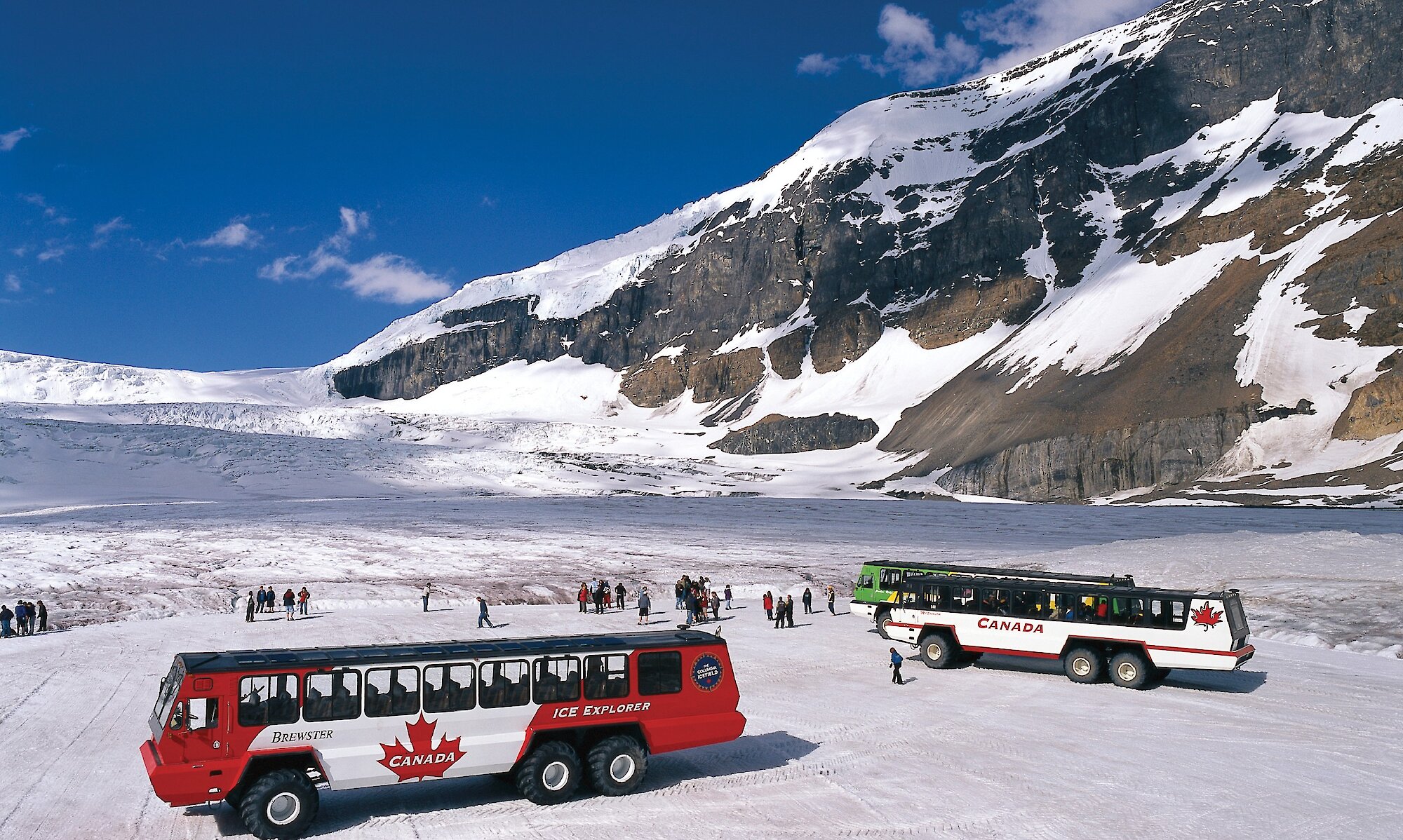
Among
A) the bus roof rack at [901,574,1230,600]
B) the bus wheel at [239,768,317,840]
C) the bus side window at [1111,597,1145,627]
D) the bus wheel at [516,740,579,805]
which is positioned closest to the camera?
the bus wheel at [239,768,317,840]

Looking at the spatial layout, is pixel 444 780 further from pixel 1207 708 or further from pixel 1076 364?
pixel 1076 364

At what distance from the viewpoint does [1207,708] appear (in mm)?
21422

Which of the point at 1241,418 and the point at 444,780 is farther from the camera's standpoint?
the point at 1241,418

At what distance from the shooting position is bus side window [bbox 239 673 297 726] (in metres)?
12.8

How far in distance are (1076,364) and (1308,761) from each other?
13542cm

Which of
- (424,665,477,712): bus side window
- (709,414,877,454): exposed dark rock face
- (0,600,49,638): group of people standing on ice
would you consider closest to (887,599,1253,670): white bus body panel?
(424,665,477,712): bus side window

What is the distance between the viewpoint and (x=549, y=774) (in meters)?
14.3

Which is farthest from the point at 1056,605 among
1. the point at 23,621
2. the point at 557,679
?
the point at 23,621

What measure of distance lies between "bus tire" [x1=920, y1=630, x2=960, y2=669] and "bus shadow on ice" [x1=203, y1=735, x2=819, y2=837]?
977 centimetres

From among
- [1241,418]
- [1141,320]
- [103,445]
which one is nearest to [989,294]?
[1141,320]

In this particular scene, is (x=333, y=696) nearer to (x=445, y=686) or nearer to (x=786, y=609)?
(x=445, y=686)

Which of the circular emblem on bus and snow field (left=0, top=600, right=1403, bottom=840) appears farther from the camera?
the circular emblem on bus

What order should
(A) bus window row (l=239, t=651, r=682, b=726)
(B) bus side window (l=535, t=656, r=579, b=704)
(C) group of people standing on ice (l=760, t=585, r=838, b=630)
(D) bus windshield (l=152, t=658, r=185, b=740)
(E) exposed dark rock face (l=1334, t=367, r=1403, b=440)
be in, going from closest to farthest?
(D) bus windshield (l=152, t=658, r=185, b=740)
(A) bus window row (l=239, t=651, r=682, b=726)
(B) bus side window (l=535, t=656, r=579, b=704)
(C) group of people standing on ice (l=760, t=585, r=838, b=630)
(E) exposed dark rock face (l=1334, t=367, r=1403, b=440)

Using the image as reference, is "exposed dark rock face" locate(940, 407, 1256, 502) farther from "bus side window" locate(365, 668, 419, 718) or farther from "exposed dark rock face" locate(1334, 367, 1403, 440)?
"bus side window" locate(365, 668, 419, 718)
